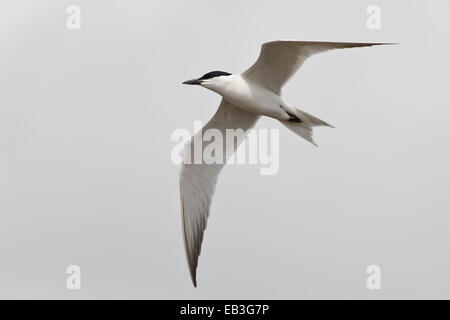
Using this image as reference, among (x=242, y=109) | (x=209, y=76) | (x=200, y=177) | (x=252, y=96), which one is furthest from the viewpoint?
(x=200, y=177)

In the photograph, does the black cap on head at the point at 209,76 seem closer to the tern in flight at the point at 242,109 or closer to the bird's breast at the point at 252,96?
the tern in flight at the point at 242,109

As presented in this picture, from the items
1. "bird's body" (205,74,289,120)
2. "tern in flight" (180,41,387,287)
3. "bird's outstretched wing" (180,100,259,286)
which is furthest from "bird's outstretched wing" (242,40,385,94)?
"bird's outstretched wing" (180,100,259,286)

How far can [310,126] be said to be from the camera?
10.6m

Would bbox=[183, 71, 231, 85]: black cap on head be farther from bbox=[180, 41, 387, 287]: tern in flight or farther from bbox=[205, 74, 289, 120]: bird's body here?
bbox=[205, 74, 289, 120]: bird's body

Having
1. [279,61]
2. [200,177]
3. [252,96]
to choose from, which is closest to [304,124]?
[252,96]

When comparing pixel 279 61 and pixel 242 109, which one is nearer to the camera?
pixel 279 61

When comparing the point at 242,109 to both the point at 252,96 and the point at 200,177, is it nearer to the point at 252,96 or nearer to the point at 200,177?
the point at 252,96

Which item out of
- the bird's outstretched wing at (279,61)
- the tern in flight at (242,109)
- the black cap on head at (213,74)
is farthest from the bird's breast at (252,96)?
the black cap on head at (213,74)

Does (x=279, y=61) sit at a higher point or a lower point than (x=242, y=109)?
higher

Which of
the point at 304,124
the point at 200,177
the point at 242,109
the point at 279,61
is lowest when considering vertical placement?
the point at 200,177

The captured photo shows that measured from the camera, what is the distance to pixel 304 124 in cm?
1057

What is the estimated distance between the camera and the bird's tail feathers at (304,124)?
34.2 feet

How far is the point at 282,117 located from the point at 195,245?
2.25m

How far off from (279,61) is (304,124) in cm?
99
